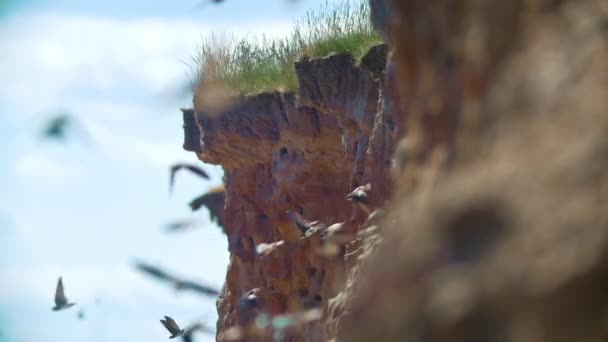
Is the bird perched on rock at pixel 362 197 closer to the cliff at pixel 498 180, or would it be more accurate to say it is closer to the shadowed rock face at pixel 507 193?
the cliff at pixel 498 180

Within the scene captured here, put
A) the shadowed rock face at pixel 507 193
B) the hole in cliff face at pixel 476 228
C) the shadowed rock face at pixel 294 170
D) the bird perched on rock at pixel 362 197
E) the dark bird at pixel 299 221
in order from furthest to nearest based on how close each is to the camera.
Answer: the dark bird at pixel 299 221 → the shadowed rock face at pixel 294 170 → the bird perched on rock at pixel 362 197 → the hole in cliff face at pixel 476 228 → the shadowed rock face at pixel 507 193

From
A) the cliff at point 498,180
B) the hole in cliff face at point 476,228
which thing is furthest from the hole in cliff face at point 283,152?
the hole in cliff face at point 476,228

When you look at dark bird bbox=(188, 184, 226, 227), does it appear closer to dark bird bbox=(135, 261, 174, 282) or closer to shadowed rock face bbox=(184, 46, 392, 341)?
shadowed rock face bbox=(184, 46, 392, 341)

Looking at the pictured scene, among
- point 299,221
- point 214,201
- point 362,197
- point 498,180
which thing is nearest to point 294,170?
point 299,221

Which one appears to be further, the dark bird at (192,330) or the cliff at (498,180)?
the dark bird at (192,330)

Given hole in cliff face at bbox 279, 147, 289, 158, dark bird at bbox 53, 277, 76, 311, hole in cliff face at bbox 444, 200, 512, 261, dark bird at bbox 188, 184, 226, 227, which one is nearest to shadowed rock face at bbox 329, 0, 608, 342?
hole in cliff face at bbox 444, 200, 512, 261

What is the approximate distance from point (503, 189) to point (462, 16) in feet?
2.34

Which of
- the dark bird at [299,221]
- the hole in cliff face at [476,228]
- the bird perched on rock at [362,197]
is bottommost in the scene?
the hole in cliff face at [476,228]

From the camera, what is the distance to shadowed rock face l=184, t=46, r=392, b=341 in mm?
10867

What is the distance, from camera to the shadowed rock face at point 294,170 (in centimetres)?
1087

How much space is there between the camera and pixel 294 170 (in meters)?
13.6

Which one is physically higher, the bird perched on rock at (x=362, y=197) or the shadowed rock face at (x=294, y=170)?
the shadowed rock face at (x=294, y=170)

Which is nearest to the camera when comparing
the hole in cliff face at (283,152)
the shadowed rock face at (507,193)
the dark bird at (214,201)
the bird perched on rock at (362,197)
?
the shadowed rock face at (507,193)

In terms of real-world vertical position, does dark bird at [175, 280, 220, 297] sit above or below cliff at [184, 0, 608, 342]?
above
